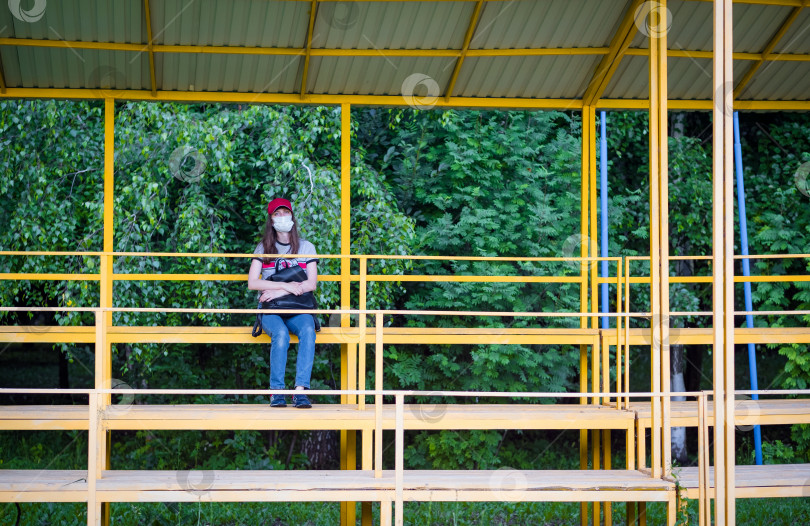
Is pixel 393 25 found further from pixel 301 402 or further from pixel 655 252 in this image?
pixel 301 402

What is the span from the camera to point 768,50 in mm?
9062

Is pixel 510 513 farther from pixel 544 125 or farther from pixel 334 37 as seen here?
pixel 334 37

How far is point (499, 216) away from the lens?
592 inches

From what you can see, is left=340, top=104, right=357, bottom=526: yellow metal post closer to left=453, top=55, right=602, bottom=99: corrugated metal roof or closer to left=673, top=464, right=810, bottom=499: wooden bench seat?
left=453, top=55, right=602, bottom=99: corrugated metal roof

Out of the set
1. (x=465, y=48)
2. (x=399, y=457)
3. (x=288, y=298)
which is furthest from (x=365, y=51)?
(x=399, y=457)

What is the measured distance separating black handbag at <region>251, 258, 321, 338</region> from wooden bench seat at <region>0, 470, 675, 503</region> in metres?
1.65

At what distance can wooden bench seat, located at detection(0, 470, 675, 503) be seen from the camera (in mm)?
6105

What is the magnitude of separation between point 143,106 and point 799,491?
9.06 meters

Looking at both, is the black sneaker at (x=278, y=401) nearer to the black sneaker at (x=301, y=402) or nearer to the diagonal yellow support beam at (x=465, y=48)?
the black sneaker at (x=301, y=402)

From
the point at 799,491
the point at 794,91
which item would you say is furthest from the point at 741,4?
the point at 799,491

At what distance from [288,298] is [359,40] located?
2.59 meters

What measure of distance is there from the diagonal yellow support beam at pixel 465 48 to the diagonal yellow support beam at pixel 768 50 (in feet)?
9.82

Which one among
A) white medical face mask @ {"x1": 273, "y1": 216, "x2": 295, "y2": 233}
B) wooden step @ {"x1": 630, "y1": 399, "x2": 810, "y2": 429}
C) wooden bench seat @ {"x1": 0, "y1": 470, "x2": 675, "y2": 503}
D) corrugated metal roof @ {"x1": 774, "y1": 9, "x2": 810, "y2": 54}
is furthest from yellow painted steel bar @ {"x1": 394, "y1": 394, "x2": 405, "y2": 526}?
corrugated metal roof @ {"x1": 774, "y1": 9, "x2": 810, "y2": 54}

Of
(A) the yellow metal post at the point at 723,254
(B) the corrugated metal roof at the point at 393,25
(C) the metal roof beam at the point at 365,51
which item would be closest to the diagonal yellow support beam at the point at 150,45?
(C) the metal roof beam at the point at 365,51
